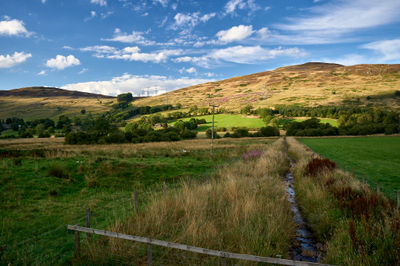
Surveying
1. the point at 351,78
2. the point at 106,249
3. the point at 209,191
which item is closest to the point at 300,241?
the point at 209,191

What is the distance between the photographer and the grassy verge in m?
5.04

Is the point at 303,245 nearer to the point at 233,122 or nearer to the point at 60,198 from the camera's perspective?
the point at 60,198

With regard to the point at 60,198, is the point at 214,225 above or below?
above

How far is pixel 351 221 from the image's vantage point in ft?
20.2

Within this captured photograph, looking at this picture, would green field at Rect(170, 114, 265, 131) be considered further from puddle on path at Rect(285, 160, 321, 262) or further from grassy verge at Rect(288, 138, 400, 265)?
puddle on path at Rect(285, 160, 321, 262)

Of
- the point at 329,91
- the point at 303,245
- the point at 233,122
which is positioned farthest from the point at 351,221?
the point at 329,91

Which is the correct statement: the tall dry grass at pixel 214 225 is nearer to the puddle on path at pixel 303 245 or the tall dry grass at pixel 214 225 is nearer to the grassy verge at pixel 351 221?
the puddle on path at pixel 303 245

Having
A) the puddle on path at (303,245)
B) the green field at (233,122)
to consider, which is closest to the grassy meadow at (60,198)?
the puddle on path at (303,245)

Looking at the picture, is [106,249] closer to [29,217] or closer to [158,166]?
[29,217]

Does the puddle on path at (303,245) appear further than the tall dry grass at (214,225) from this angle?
Yes

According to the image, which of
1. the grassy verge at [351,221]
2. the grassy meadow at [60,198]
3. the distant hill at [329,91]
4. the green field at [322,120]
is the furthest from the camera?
the distant hill at [329,91]

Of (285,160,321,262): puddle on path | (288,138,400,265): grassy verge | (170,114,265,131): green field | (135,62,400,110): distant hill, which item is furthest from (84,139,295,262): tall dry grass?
(135,62,400,110): distant hill

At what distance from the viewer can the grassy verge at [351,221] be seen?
16.5ft

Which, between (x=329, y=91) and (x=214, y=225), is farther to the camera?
(x=329, y=91)
